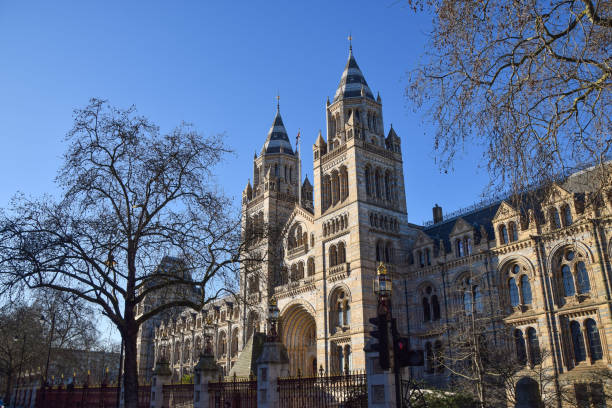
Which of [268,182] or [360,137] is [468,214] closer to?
[360,137]

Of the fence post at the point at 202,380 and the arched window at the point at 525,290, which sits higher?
the arched window at the point at 525,290

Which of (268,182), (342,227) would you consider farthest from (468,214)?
(268,182)

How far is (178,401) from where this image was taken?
2202 cm

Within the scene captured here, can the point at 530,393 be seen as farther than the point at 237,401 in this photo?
Yes

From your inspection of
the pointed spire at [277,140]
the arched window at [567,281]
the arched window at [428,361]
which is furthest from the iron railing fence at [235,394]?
the pointed spire at [277,140]

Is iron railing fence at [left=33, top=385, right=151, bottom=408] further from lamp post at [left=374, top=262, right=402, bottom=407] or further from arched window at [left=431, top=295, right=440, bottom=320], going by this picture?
arched window at [left=431, top=295, right=440, bottom=320]

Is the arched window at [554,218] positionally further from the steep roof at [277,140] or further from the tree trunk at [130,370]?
the steep roof at [277,140]

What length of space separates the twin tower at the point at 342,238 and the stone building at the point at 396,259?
0.10 metres

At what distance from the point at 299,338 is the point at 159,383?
75.1 ft

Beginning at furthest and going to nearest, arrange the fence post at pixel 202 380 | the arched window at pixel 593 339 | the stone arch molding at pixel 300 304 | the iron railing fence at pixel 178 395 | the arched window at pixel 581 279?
the stone arch molding at pixel 300 304
the arched window at pixel 581 279
the arched window at pixel 593 339
the iron railing fence at pixel 178 395
the fence post at pixel 202 380

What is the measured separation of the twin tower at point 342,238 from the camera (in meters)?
37.6

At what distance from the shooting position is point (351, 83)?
44.3 metres

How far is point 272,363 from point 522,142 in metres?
11.2

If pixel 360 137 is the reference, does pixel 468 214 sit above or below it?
below
